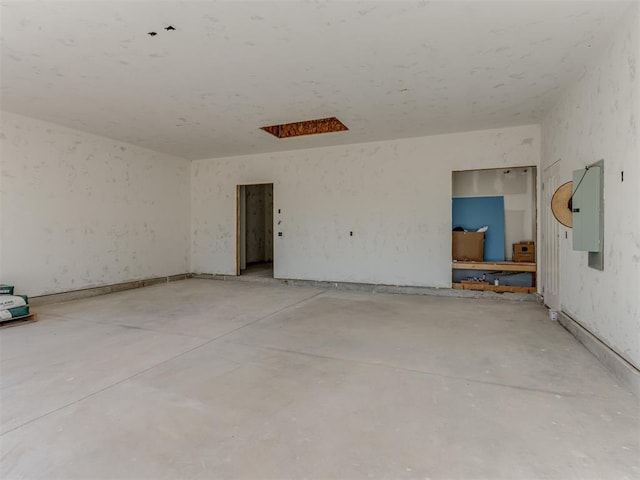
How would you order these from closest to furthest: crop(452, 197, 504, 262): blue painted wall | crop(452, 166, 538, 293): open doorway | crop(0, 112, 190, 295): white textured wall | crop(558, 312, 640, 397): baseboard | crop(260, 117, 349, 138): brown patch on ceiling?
crop(558, 312, 640, 397): baseboard, crop(0, 112, 190, 295): white textured wall, crop(260, 117, 349, 138): brown patch on ceiling, crop(452, 166, 538, 293): open doorway, crop(452, 197, 504, 262): blue painted wall

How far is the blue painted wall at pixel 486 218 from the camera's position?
6.05m

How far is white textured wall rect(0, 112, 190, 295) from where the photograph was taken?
5.04m

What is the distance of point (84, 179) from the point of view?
5930mm

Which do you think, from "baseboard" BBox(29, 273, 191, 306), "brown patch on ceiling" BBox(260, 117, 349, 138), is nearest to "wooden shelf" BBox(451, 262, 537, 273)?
"brown patch on ceiling" BBox(260, 117, 349, 138)

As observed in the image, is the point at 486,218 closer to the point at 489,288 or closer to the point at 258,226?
the point at 489,288

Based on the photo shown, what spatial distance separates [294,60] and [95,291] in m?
5.30

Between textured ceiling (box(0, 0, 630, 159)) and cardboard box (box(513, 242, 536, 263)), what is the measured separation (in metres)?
1.99

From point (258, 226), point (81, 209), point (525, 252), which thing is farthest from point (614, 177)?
point (258, 226)

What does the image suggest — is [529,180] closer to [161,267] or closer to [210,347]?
[210,347]

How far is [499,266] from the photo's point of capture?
561cm

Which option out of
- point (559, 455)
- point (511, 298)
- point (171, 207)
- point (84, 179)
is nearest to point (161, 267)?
point (171, 207)

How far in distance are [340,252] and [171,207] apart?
12.8 ft

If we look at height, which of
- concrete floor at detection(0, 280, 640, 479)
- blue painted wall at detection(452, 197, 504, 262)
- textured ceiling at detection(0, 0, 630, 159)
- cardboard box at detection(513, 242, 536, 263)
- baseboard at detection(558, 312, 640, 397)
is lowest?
concrete floor at detection(0, 280, 640, 479)

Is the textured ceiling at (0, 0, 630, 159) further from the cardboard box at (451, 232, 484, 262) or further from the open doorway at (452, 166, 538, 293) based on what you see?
the cardboard box at (451, 232, 484, 262)
